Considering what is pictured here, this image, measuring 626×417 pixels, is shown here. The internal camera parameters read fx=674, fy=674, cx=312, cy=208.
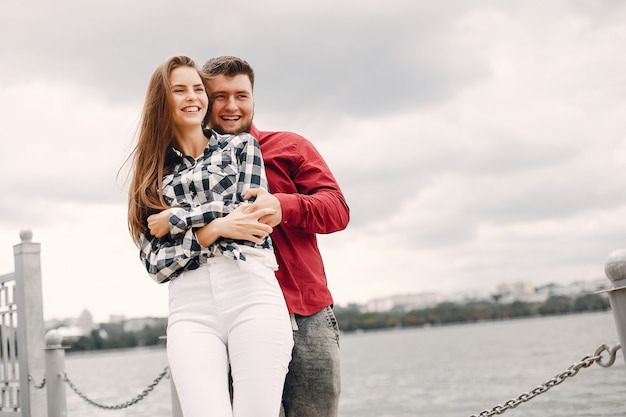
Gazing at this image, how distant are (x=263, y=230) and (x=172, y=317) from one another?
1.48 ft

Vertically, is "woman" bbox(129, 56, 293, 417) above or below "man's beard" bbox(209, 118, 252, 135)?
below

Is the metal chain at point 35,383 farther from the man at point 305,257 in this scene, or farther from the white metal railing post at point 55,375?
the man at point 305,257

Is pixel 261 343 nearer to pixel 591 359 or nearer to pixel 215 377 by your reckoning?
pixel 215 377

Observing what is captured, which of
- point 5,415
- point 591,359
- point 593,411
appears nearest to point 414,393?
point 593,411

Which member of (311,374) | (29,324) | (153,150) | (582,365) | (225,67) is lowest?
(582,365)

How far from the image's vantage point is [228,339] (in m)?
2.34

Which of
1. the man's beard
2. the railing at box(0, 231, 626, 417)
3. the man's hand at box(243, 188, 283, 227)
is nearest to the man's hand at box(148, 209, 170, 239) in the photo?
the man's hand at box(243, 188, 283, 227)

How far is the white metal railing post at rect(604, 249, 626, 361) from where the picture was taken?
2734 mm

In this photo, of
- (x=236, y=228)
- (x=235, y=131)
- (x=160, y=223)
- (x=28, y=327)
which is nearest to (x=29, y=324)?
(x=28, y=327)

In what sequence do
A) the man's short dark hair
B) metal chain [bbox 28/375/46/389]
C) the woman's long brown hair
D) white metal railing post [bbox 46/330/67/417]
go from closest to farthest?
the woman's long brown hair
the man's short dark hair
white metal railing post [bbox 46/330/67/417]
metal chain [bbox 28/375/46/389]

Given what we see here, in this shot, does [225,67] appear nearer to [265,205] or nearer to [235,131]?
[235,131]

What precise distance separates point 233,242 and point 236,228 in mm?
72

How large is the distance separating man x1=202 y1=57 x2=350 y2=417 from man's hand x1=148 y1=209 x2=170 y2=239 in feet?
1.04

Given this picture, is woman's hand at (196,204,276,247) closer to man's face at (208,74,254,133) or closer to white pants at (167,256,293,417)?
white pants at (167,256,293,417)
